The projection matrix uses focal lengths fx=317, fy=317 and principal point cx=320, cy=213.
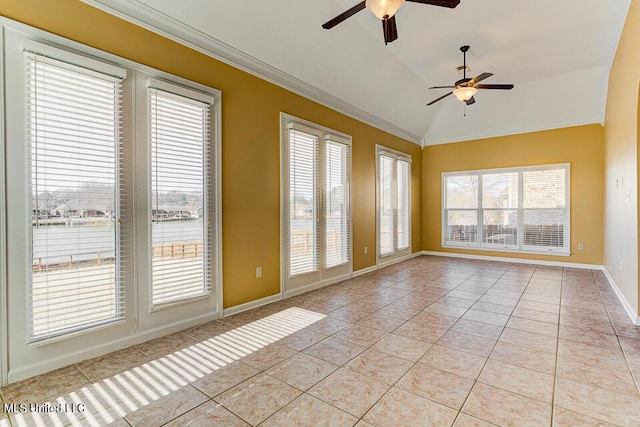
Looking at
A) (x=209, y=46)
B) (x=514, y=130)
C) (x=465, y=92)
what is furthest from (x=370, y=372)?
(x=514, y=130)

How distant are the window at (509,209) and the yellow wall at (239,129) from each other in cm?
443

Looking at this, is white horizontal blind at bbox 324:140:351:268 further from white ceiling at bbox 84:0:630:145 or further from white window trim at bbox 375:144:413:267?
white window trim at bbox 375:144:413:267

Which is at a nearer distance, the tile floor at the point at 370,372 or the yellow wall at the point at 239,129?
the tile floor at the point at 370,372

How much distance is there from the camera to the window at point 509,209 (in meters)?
6.31

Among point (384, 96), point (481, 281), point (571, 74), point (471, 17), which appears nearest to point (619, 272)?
point (481, 281)

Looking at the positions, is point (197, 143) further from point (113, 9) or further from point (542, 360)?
point (542, 360)

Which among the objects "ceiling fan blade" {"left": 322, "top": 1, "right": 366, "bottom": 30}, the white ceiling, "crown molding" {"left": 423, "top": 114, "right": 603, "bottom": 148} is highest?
the white ceiling

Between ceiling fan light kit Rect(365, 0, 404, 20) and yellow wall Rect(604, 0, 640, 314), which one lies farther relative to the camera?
yellow wall Rect(604, 0, 640, 314)

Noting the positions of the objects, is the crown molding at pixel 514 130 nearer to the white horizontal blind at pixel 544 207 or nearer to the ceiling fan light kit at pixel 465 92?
the white horizontal blind at pixel 544 207

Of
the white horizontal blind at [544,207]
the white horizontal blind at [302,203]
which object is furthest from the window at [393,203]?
the white horizontal blind at [544,207]

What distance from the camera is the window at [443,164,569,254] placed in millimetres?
6312

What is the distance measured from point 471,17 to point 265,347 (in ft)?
14.2

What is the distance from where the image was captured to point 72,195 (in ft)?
7.77

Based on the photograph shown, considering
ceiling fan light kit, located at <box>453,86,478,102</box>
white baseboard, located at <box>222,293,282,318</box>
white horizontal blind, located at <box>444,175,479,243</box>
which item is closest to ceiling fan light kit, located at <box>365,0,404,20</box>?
ceiling fan light kit, located at <box>453,86,478,102</box>
